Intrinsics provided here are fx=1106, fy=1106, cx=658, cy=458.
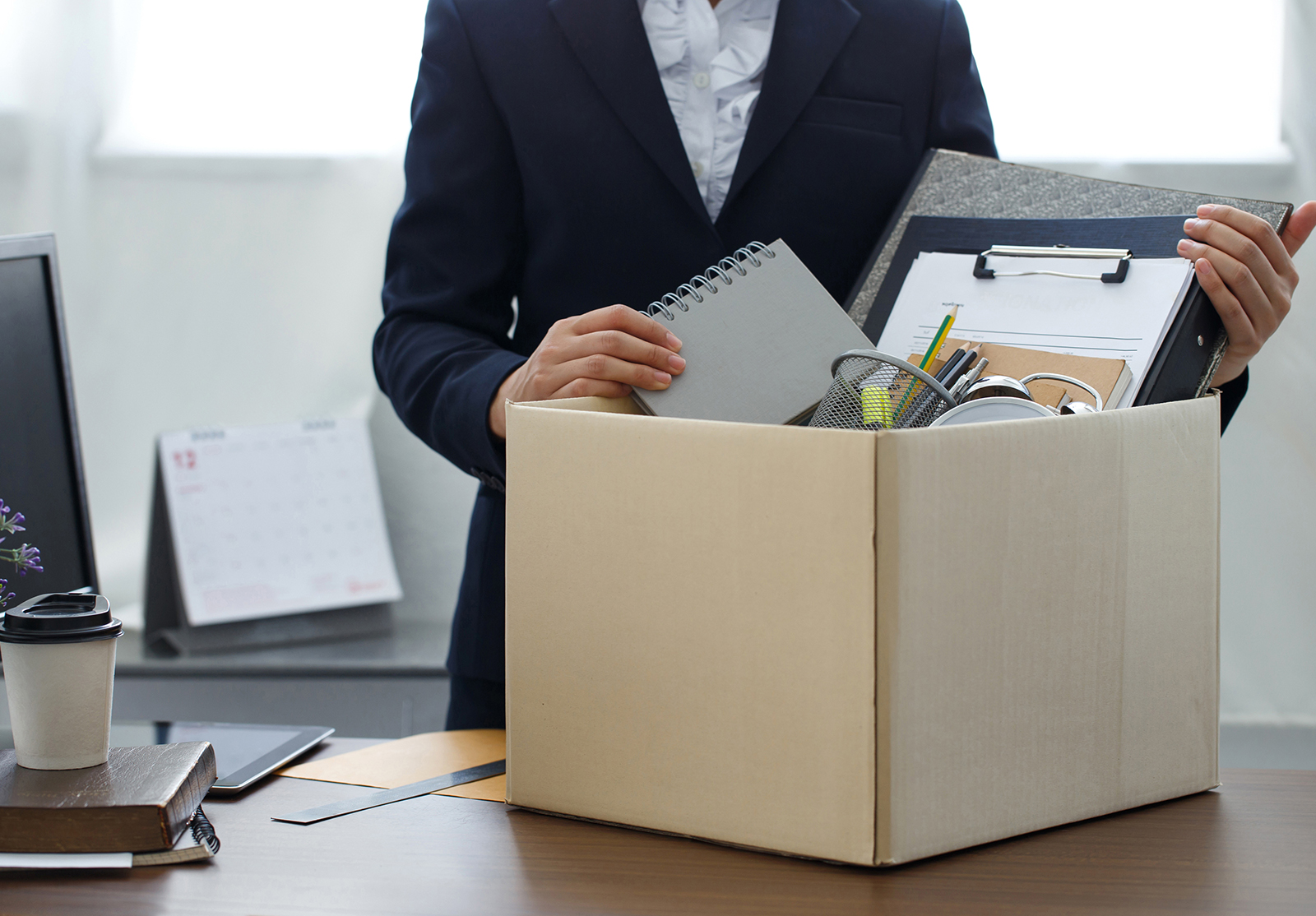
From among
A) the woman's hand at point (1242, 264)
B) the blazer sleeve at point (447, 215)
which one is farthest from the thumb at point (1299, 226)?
the blazer sleeve at point (447, 215)

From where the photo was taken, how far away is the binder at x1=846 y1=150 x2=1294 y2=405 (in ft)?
A: 2.19

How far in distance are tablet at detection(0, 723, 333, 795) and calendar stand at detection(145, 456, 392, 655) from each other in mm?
998

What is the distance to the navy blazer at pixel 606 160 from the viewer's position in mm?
878

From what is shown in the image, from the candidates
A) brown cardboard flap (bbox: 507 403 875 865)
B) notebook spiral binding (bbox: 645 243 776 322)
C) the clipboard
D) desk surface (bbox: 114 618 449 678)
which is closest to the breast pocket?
the clipboard

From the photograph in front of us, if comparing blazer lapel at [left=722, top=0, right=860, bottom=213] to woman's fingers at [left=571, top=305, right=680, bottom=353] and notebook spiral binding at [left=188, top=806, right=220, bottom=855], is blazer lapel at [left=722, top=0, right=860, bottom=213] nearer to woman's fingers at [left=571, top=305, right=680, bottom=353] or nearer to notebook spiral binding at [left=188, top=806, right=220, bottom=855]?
woman's fingers at [left=571, top=305, right=680, bottom=353]

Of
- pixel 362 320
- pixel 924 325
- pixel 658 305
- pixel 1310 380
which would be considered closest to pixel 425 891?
pixel 658 305

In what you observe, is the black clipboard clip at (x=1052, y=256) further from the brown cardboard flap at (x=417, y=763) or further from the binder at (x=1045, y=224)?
the brown cardboard flap at (x=417, y=763)

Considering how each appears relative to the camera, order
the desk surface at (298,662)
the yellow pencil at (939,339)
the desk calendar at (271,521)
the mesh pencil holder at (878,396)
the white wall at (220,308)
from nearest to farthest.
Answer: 1. the mesh pencil holder at (878,396)
2. the yellow pencil at (939,339)
3. the desk surface at (298,662)
4. the desk calendar at (271,521)
5. the white wall at (220,308)

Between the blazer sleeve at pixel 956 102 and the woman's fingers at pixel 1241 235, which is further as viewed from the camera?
the blazer sleeve at pixel 956 102

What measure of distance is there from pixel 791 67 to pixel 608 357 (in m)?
0.38

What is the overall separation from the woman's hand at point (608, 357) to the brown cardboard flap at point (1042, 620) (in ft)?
0.67

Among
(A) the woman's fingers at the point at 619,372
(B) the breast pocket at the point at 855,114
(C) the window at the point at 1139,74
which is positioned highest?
(C) the window at the point at 1139,74

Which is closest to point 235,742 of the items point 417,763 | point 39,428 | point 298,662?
point 417,763

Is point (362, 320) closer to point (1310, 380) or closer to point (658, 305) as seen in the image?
point (658, 305)
